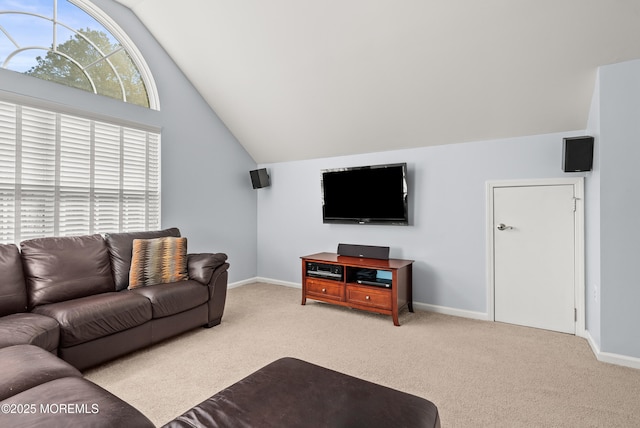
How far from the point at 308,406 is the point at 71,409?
821 mm

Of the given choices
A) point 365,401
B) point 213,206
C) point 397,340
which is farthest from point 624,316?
point 213,206

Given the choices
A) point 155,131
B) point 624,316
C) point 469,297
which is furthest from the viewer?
point 155,131

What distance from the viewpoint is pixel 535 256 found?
3340 millimetres

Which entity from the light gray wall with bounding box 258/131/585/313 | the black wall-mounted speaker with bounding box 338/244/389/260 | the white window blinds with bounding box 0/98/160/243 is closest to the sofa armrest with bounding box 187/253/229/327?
the white window blinds with bounding box 0/98/160/243

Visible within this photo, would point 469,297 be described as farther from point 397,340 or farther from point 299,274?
point 299,274

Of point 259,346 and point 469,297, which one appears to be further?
point 469,297

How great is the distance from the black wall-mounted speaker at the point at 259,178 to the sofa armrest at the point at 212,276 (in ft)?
6.27

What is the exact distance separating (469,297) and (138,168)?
404cm

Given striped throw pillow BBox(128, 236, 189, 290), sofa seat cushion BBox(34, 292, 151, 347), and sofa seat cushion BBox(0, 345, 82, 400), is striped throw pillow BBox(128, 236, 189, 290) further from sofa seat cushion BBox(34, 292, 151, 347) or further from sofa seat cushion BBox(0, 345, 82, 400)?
sofa seat cushion BBox(0, 345, 82, 400)

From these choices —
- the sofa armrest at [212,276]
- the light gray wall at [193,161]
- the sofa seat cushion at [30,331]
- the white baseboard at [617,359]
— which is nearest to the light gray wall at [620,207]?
the white baseboard at [617,359]

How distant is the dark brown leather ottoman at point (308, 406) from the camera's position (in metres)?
1.16

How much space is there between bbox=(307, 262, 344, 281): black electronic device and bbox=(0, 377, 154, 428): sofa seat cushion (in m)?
2.81

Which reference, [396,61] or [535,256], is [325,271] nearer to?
[535,256]

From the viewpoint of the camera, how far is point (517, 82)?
2.99 m
